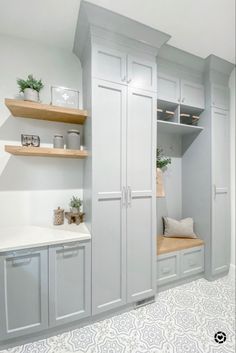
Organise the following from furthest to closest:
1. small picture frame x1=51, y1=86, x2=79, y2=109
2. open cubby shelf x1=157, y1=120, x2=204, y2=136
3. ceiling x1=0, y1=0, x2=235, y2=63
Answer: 1. open cubby shelf x1=157, y1=120, x2=204, y2=136
2. small picture frame x1=51, y1=86, x2=79, y2=109
3. ceiling x1=0, y1=0, x2=235, y2=63

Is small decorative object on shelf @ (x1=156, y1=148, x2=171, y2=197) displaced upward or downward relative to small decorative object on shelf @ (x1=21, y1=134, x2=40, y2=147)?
downward

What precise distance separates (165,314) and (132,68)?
237 centimetres

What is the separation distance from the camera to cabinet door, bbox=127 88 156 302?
67.1 inches

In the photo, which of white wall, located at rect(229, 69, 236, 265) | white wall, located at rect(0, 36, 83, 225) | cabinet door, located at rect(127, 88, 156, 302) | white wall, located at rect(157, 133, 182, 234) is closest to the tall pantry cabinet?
cabinet door, located at rect(127, 88, 156, 302)

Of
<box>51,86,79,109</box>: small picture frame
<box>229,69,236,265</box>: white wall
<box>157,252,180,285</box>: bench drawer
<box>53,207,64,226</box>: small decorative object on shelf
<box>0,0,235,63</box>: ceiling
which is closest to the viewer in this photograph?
<box>0,0,235,63</box>: ceiling

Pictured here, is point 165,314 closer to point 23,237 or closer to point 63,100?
point 23,237

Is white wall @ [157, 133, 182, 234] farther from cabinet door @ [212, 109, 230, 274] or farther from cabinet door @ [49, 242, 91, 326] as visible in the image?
cabinet door @ [49, 242, 91, 326]

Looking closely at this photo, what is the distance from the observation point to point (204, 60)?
2174 millimetres

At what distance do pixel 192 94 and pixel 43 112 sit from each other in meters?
1.77

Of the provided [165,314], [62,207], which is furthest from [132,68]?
[165,314]

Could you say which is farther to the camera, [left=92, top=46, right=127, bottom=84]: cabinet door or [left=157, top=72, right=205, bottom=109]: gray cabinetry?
[left=157, top=72, right=205, bottom=109]: gray cabinetry

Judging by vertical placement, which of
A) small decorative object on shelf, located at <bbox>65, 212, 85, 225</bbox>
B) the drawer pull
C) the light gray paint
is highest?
the light gray paint

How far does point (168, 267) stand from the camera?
6.77 feet

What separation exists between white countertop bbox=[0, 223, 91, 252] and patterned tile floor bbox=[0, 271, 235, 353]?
800 millimetres
